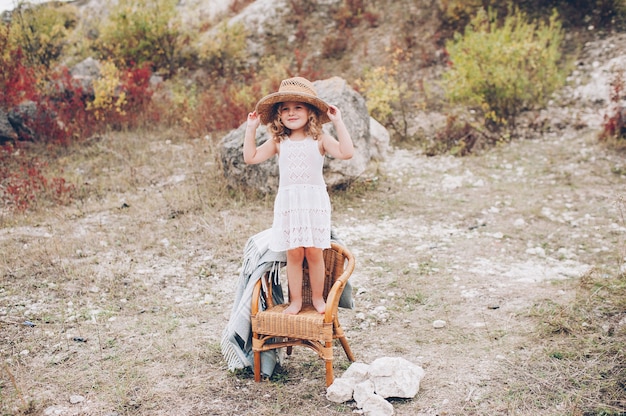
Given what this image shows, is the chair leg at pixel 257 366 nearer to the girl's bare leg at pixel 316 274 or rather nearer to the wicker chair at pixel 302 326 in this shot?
the wicker chair at pixel 302 326

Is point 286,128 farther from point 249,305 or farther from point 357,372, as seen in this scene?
point 357,372

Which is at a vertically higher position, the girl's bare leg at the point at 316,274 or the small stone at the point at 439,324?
the girl's bare leg at the point at 316,274

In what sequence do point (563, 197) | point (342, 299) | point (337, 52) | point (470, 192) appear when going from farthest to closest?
point (337, 52)
point (470, 192)
point (563, 197)
point (342, 299)

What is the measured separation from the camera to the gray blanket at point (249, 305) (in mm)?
3482

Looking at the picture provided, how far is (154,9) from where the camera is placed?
12.5 metres

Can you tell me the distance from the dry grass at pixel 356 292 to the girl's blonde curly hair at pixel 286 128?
1.59 m

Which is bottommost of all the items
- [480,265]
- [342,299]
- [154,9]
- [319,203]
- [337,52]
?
[480,265]

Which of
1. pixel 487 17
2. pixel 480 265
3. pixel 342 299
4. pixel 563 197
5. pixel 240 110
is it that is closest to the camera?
pixel 342 299

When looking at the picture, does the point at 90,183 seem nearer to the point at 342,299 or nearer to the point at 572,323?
the point at 342,299

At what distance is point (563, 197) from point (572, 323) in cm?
395

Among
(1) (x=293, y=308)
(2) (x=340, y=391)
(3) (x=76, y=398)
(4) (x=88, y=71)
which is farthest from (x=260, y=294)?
(4) (x=88, y=71)

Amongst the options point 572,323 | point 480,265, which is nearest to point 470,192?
point 480,265

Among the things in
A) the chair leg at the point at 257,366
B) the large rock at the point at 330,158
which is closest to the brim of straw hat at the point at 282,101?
the chair leg at the point at 257,366

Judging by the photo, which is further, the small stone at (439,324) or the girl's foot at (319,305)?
the small stone at (439,324)
